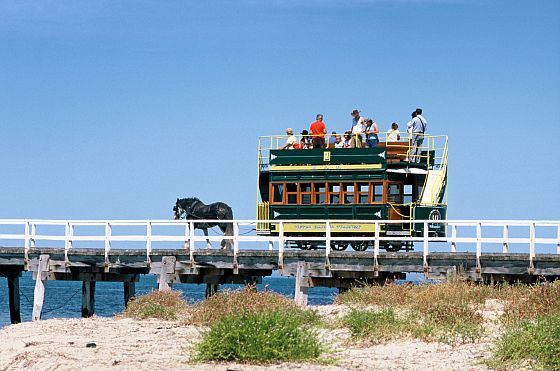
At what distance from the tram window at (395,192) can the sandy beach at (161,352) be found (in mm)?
11759

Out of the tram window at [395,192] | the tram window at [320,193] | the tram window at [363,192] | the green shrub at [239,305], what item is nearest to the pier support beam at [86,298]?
the tram window at [320,193]

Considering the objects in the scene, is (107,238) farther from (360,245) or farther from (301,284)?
(360,245)

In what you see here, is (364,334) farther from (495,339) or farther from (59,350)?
(59,350)

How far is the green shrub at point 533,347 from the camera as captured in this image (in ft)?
47.1

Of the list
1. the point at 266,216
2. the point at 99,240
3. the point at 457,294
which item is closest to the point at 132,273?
the point at 99,240

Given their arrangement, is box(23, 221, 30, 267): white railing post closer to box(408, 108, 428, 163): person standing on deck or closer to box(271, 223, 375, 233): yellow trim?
box(271, 223, 375, 233): yellow trim

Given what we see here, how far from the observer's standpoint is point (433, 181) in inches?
1201

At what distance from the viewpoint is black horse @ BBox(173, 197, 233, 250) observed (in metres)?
32.6

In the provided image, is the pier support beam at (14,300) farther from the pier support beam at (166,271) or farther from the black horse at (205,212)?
the pier support beam at (166,271)

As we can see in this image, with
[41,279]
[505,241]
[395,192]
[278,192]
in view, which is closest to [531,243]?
[505,241]

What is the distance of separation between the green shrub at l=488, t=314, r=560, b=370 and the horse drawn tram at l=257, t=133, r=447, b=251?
14.3 metres

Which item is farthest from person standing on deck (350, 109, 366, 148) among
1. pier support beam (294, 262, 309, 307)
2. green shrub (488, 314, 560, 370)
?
green shrub (488, 314, 560, 370)

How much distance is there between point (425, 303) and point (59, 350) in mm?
6913

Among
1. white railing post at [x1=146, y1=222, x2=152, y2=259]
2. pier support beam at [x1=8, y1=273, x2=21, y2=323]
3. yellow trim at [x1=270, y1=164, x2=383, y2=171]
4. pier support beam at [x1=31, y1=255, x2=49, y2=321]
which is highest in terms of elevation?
yellow trim at [x1=270, y1=164, x2=383, y2=171]
